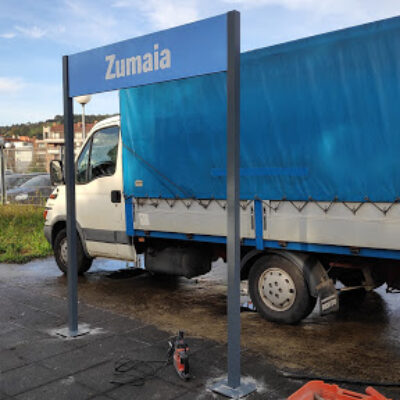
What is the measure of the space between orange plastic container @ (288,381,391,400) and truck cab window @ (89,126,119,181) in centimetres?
480

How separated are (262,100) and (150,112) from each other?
1.72m

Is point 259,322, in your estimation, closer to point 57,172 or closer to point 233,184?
point 233,184

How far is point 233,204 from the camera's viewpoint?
402 centimetres

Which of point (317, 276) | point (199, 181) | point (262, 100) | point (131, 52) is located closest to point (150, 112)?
point (199, 181)

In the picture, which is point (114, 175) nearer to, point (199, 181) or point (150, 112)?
point (150, 112)

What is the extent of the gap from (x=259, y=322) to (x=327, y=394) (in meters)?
2.49

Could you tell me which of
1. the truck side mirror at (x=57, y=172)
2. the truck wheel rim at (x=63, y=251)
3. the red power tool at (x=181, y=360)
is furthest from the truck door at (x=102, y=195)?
the red power tool at (x=181, y=360)

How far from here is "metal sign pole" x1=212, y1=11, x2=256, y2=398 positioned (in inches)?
154

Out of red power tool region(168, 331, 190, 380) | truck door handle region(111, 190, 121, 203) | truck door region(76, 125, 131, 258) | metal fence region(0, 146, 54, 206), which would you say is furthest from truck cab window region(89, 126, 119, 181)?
metal fence region(0, 146, 54, 206)

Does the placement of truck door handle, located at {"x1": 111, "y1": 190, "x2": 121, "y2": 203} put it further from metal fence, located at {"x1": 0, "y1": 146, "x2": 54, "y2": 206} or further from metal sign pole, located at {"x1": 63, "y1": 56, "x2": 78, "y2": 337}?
metal fence, located at {"x1": 0, "y1": 146, "x2": 54, "y2": 206}

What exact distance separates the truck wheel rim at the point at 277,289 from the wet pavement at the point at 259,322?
25 centimetres

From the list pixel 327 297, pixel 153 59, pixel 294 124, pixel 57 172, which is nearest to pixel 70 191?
pixel 153 59

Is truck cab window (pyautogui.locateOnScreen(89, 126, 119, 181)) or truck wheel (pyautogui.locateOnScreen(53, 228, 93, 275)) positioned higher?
truck cab window (pyautogui.locateOnScreen(89, 126, 119, 181))

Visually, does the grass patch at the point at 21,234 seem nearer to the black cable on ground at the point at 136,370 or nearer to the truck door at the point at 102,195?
the truck door at the point at 102,195
